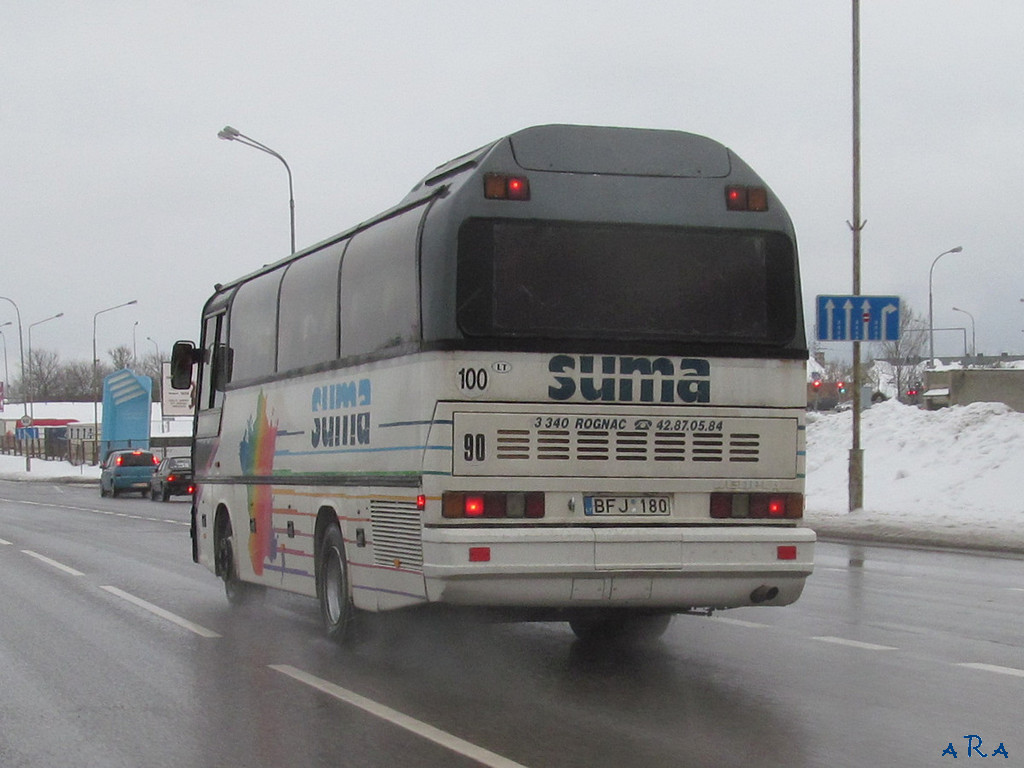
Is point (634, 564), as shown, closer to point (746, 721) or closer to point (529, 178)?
point (746, 721)

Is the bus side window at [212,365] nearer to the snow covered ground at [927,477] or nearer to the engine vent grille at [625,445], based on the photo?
the engine vent grille at [625,445]

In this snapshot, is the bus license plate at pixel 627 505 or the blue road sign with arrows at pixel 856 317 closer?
the bus license plate at pixel 627 505

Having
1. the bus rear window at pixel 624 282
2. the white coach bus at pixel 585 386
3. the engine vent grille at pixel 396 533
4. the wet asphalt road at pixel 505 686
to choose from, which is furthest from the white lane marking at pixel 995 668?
the engine vent grille at pixel 396 533

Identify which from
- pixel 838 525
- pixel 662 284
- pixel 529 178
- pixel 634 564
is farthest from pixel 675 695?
pixel 838 525

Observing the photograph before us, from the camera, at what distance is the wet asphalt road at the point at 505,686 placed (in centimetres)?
696

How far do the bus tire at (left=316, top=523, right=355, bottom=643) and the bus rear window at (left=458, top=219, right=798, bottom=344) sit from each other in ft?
8.39

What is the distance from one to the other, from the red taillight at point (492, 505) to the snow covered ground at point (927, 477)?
13185 millimetres

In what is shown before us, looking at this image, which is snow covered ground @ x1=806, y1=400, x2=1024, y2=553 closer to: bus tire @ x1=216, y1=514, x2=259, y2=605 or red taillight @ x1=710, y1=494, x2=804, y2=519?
bus tire @ x1=216, y1=514, x2=259, y2=605

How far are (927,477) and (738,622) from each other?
60.7 feet

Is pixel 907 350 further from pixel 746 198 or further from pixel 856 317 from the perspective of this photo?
pixel 746 198

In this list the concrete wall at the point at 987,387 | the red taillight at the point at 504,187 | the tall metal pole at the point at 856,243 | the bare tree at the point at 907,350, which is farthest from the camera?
the bare tree at the point at 907,350

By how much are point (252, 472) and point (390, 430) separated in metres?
3.78

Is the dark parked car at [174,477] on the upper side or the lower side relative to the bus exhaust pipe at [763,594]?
lower

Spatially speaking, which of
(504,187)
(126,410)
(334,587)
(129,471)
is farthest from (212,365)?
(126,410)
